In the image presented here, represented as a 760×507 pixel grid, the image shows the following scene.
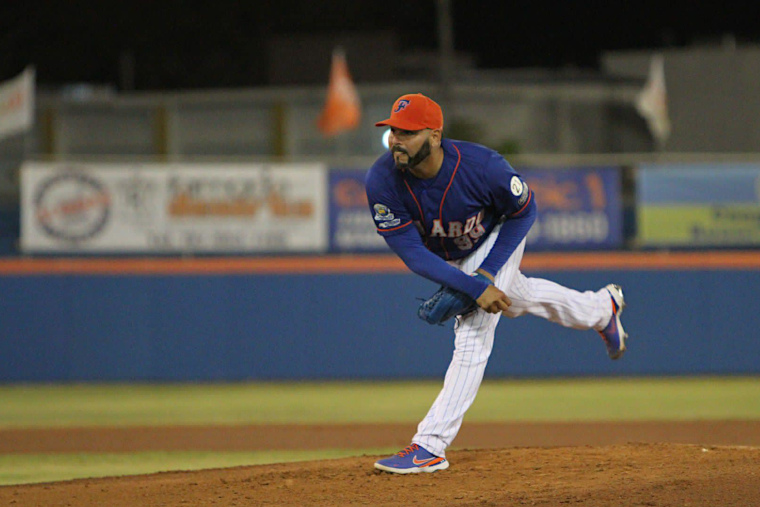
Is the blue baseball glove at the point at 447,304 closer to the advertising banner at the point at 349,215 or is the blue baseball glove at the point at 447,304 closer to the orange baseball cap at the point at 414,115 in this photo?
the orange baseball cap at the point at 414,115

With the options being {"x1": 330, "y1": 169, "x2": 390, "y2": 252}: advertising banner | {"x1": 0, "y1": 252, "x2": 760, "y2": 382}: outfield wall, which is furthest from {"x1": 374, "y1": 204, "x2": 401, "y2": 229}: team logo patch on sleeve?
{"x1": 330, "y1": 169, "x2": 390, "y2": 252}: advertising banner

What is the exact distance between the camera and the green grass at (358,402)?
8477 millimetres

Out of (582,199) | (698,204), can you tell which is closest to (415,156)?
(582,199)

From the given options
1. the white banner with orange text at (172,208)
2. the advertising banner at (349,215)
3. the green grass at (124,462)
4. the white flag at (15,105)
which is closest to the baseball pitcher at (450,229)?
the green grass at (124,462)

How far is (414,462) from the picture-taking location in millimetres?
4543

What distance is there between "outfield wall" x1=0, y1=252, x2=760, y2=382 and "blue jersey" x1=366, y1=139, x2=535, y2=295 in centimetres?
651

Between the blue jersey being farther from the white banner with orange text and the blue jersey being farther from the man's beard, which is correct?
the white banner with orange text

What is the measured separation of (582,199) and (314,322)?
11.3 ft

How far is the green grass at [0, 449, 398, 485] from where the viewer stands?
5988mm

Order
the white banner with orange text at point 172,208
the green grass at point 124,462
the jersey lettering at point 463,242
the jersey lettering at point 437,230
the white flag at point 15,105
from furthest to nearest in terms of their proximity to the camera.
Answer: the white flag at point 15,105 < the white banner with orange text at point 172,208 < the green grass at point 124,462 < the jersey lettering at point 463,242 < the jersey lettering at point 437,230

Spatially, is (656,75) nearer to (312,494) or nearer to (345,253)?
(345,253)

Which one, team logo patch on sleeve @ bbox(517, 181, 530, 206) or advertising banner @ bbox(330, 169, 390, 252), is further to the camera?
advertising banner @ bbox(330, 169, 390, 252)

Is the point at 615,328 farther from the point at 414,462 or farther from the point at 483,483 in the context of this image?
the point at 414,462

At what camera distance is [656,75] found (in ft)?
54.3
